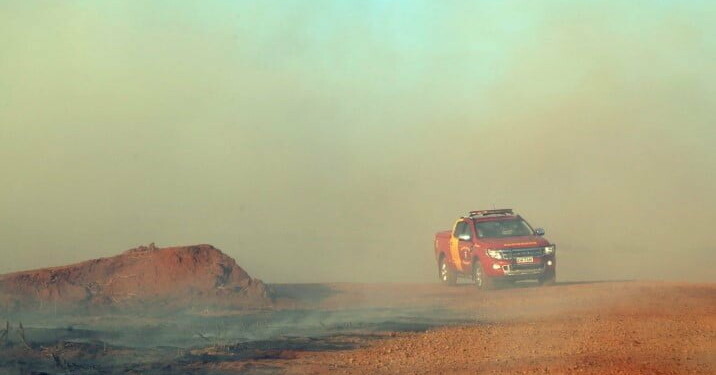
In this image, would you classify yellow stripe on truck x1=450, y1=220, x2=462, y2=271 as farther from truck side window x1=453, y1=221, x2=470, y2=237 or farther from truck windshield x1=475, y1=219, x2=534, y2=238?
truck windshield x1=475, y1=219, x2=534, y2=238

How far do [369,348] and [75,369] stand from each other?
4.00 metres

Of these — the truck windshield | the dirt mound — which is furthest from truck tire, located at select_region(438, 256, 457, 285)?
the dirt mound

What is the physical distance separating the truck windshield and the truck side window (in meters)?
0.48

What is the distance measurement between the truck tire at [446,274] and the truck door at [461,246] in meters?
0.39

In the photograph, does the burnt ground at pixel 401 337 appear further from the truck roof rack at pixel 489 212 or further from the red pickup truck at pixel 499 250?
the truck roof rack at pixel 489 212

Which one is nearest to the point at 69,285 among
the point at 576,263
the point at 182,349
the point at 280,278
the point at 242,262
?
the point at 182,349

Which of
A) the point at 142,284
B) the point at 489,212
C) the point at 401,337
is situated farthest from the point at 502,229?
the point at 401,337

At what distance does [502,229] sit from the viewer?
23578 mm

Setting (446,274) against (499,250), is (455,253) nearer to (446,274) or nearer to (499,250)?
(446,274)

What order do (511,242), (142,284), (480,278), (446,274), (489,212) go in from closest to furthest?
1. (142,284)
2. (511,242)
3. (480,278)
4. (489,212)
5. (446,274)

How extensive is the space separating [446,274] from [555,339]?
12.2m

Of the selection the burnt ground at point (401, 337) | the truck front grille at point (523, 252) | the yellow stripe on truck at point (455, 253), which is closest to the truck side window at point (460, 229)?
the yellow stripe on truck at point (455, 253)

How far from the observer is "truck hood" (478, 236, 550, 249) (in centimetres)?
2233

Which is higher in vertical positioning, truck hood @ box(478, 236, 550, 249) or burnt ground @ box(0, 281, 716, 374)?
truck hood @ box(478, 236, 550, 249)
